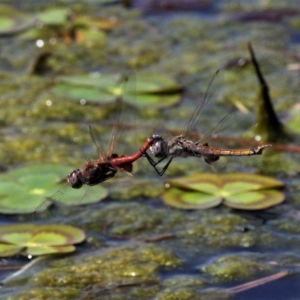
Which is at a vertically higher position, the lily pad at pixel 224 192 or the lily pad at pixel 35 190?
the lily pad at pixel 35 190

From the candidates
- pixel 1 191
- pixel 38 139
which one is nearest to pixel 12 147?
pixel 38 139

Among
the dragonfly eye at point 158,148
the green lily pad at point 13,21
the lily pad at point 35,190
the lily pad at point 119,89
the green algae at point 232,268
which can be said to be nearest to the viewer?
the dragonfly eye at point 158,148

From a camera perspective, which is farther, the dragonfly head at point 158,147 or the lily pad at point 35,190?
the lily pad at point 35,190

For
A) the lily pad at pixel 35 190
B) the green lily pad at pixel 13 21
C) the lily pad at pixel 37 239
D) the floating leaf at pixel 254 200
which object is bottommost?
the lily pad at pixel 37 239

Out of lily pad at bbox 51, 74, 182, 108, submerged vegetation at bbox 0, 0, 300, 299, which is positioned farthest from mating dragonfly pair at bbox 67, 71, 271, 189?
lily pad at bbox 51, 74, 182, 108

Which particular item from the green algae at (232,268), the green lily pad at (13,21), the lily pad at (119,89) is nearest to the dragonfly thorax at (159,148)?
the green algae at (232,268)

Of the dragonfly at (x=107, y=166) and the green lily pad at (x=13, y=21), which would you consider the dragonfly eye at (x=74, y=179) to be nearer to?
the dragonfly at (x=107, y=166)

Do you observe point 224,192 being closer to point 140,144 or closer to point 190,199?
point 190,199

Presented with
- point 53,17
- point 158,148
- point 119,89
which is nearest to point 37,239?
point 158,148
